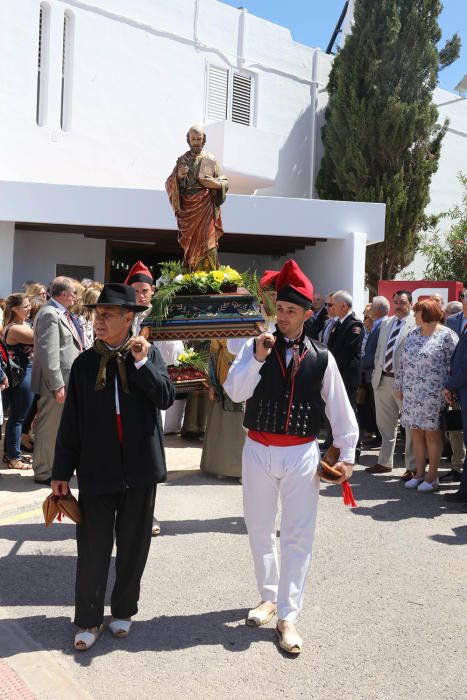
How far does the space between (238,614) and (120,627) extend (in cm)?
74

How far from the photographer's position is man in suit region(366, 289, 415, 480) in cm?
822

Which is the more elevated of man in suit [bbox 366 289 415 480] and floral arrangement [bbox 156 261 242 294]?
floral arrangement [bbox 156 261 242 294]

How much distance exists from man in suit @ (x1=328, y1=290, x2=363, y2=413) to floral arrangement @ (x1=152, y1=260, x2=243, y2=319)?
2.65 m

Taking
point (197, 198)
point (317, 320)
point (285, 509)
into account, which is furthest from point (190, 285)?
point (317, 320)

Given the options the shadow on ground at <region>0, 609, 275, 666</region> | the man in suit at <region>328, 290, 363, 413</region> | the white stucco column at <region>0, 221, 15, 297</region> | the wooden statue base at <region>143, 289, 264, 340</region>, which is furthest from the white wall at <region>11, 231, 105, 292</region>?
the shadow on ground at <region>0, 609, 275, 666</region>

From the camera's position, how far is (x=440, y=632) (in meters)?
4.09

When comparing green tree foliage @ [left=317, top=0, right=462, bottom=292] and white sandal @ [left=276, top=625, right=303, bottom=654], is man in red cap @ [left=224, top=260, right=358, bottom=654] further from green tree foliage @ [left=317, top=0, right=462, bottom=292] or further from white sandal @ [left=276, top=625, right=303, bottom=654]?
green tree foliage @ [left=317, top=0, right=462, bottom=292]

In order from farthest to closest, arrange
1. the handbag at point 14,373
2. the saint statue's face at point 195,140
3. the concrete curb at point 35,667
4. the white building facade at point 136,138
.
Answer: the white building facade at point 136,138
the handbag at point 14,373
the saint statue's face at point 195,140
the concrete curb at point 35,667

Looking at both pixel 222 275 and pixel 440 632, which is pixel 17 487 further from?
pixel 440 632

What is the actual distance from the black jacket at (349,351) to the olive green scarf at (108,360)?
4.88m

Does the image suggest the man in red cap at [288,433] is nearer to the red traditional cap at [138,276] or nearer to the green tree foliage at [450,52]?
the red traditional cap at [138,276]

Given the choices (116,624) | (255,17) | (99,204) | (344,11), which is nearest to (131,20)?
(255,17)

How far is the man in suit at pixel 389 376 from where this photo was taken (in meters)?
8.22

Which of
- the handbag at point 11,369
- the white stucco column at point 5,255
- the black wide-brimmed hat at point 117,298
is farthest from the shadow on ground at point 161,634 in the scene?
the white stucco column at point 5,255
